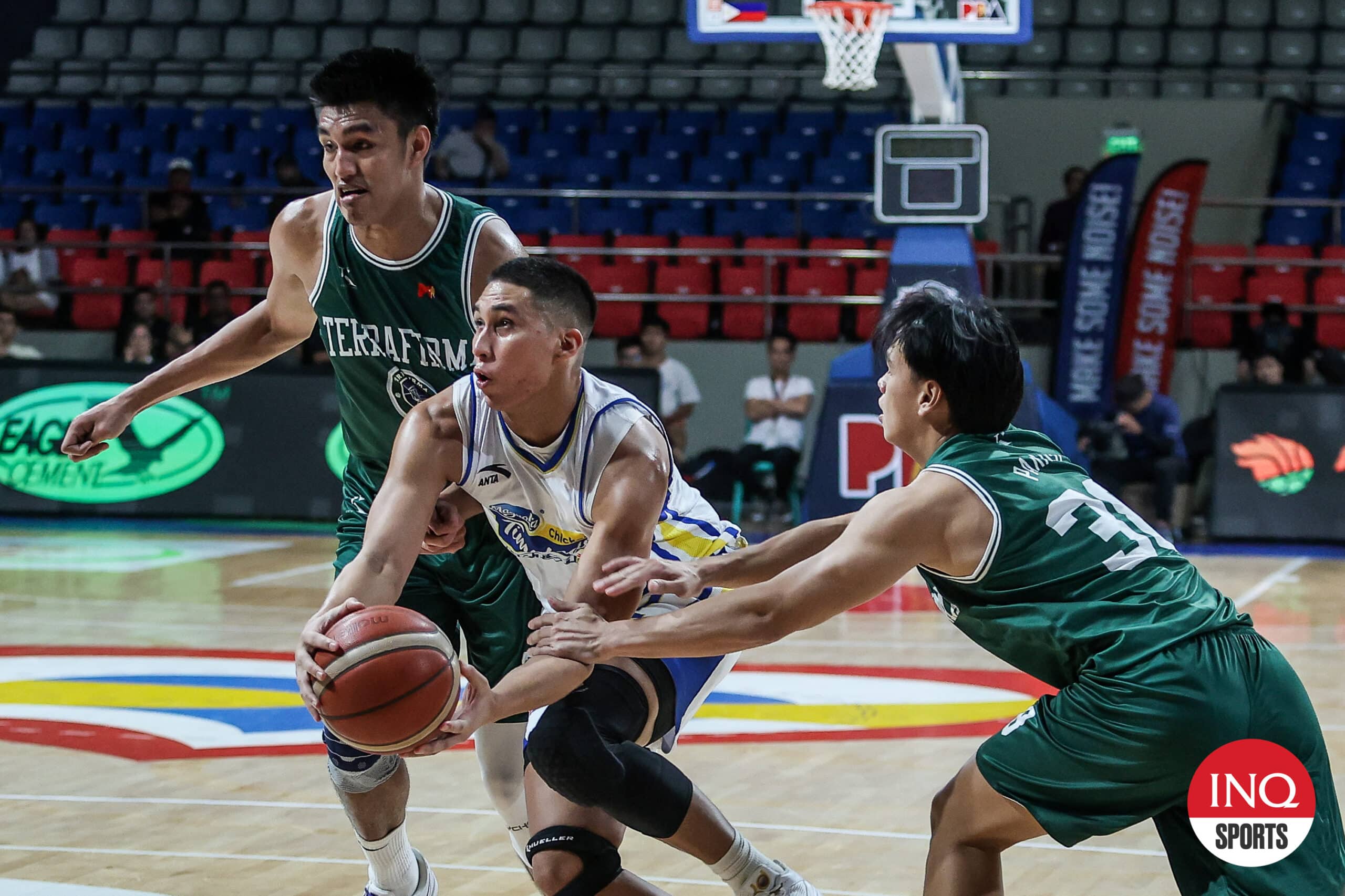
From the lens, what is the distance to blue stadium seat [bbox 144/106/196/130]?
Answer: 59.8ft

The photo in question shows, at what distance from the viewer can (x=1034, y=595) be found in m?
2.99

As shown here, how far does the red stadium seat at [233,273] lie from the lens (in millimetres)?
14867

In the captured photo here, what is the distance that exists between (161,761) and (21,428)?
815cm

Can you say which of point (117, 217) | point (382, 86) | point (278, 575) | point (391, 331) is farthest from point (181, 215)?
point (382, 86)

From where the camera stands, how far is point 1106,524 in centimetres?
302

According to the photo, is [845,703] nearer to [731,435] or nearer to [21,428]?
[731,435]

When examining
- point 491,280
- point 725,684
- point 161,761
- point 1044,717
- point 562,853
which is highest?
point 491,280

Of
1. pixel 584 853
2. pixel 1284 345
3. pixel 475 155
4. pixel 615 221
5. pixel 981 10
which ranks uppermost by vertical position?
pixel 981 10

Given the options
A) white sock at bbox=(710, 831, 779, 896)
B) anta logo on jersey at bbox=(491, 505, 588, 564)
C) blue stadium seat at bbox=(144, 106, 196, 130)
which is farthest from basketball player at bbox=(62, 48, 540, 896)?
blue stadium seat at bbox=(144, 106, 196, 130)

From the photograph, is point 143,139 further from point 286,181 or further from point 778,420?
point 778,420

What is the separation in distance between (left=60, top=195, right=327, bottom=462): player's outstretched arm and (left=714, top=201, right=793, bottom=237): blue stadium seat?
11261 millimetres

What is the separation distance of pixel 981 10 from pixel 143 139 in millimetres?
11134

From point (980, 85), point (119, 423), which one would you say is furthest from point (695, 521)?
point (980, 85)

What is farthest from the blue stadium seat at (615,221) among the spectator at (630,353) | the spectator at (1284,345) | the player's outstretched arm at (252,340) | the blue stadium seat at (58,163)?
the player's outstretched arm at (252,340)
